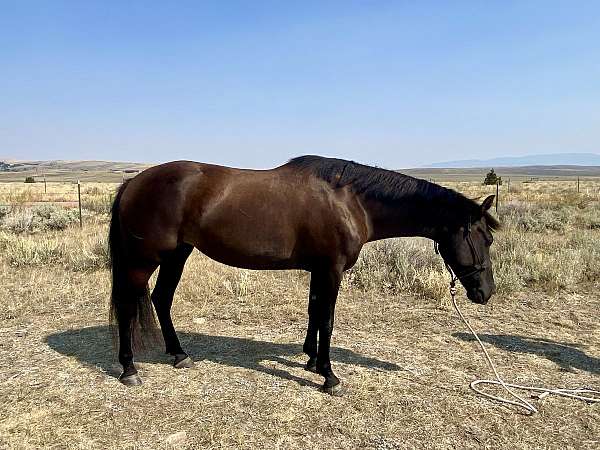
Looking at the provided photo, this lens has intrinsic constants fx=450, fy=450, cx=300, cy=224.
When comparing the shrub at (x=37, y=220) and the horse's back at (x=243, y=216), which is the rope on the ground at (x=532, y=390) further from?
the shrub at (x=37, y=220)

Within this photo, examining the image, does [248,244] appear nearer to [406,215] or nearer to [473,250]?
[406,215]

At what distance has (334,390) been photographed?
12.8ft

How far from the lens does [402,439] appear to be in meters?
3.22

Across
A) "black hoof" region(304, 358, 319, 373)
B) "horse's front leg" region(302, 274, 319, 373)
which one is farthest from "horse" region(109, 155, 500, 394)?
"black hoof" region(304, 358, 319, 373)

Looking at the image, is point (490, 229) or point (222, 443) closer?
point (222, 443)

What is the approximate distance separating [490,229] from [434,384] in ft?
4.91

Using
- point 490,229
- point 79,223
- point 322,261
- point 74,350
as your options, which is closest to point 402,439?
point 322,261

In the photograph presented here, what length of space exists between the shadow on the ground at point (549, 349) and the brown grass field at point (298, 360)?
2cm

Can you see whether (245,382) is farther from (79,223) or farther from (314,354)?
(79,223)

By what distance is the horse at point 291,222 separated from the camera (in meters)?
3.95

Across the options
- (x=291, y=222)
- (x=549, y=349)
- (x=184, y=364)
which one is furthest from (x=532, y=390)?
(x=184, y=364)

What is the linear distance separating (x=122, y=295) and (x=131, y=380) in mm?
767

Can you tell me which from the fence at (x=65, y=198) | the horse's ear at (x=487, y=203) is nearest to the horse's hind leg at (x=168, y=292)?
the horse's ear at (x=487, y=203)

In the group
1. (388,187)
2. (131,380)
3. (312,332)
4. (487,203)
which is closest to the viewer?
(487,203)
